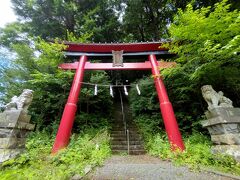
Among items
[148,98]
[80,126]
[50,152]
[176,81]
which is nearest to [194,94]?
[176,81]

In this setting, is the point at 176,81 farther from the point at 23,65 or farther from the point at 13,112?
the point at 23,65

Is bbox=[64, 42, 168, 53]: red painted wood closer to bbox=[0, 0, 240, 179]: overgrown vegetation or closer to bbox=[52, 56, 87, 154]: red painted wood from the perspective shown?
bbox=[0, 0, 240, 179]: overgrown vegetation

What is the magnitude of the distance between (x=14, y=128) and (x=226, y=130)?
6.17 metres

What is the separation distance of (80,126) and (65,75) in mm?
2756

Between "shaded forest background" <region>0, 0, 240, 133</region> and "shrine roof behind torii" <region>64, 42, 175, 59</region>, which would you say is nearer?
"shaded forest background" <region>0, 0, 240, 133</region>

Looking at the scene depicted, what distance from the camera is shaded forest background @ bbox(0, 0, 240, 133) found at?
5770mm

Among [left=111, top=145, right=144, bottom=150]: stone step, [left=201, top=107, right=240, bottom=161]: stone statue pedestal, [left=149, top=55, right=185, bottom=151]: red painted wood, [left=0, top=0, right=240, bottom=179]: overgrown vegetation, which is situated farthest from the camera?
[left=111, top=145, right=144, bottom=150]: stone step

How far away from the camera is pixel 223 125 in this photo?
16.4 feet

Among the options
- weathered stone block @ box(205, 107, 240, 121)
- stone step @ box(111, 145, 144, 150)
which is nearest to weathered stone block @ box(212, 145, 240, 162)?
weathered stone block @ box(205, 107, 240, 121)

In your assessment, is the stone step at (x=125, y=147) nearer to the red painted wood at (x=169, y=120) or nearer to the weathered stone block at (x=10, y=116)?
the red painted wood at (x=169, y=120)

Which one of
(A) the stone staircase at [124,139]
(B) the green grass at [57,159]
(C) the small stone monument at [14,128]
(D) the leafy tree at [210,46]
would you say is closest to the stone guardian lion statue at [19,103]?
(C) the small stone monument at [14,128]

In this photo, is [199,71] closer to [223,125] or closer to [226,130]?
[223,125]

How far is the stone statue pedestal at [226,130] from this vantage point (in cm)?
480

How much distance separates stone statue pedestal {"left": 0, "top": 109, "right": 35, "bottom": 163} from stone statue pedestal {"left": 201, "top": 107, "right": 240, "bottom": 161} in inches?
232
